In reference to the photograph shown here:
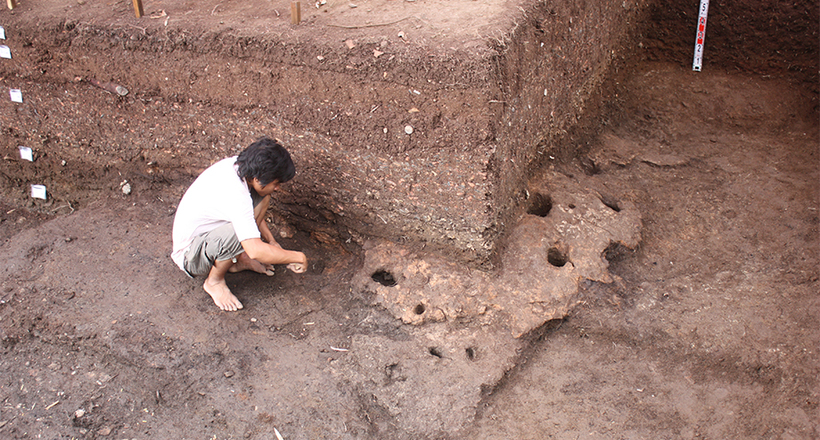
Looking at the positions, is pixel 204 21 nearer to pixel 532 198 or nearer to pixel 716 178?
pixel 532 198

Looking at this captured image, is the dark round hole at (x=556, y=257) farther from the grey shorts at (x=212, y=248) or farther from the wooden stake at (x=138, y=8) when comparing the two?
Answer: the wooden stake at (x=138, y=8)

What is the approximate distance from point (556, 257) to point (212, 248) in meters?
1.83

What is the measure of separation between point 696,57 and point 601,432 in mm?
3443

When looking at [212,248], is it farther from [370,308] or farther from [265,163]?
[370,308]

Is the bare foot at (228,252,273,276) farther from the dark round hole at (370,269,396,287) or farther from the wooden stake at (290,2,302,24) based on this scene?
the wooden stake at (290,2,302,24)

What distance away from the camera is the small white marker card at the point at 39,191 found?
157 inches

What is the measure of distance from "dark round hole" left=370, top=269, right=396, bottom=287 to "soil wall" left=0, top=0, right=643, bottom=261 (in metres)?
0.22

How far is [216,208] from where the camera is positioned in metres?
2.69

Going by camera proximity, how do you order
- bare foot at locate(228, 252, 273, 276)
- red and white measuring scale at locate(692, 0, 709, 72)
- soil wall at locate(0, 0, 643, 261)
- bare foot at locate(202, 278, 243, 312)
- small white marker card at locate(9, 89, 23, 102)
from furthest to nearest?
red and white measuring scale at locate(692, 0, 709, 72)
small white marker card at locate(9, 89, 23, 102)
bare foot at locate(228, 252, 273, 276)
bare foot at locate(202, 278, 243, 312)
soil wall at locate(0, 0, 643, 261)

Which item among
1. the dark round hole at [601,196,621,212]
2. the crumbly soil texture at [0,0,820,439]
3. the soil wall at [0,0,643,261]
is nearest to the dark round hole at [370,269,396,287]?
the crumbly soil texture at [0,0,820,439]

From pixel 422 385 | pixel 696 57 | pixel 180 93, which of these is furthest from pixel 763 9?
pixel 180 93

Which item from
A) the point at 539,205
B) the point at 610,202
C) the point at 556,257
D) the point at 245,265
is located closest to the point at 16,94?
the point at 245,265

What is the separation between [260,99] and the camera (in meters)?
3.05

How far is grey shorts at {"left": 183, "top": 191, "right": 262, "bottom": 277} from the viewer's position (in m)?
2.72
